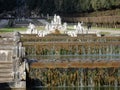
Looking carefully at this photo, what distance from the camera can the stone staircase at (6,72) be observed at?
22.2m

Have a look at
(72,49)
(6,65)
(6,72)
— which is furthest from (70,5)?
(6,72)

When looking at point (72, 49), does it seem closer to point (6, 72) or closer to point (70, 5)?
point (6, 72)

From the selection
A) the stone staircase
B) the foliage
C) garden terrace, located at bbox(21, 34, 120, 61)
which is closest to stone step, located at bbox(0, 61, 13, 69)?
the stone staircase

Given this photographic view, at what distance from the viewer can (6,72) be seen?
22938 millimetres

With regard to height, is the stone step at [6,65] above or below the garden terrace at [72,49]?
above

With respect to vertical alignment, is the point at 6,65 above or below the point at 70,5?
above

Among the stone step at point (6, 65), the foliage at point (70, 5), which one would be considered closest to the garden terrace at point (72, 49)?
the stone step at point (6, 65)

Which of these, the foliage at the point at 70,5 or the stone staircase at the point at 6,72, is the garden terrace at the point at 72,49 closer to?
the stone staircase at the point at 6,72

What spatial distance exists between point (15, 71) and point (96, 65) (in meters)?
3.17

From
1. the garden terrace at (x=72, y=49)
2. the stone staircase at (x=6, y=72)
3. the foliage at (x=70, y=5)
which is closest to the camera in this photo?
the stone staircase at (x=6, y=72)

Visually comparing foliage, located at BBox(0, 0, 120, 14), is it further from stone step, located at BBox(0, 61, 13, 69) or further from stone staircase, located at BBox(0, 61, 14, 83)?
stone staircase, located at BBox(0, 61, 14, 83)

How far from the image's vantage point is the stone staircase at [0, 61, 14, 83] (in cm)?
2222

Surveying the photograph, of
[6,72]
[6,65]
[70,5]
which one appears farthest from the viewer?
[70,5]

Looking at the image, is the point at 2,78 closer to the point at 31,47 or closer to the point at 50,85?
the point at 50,85
